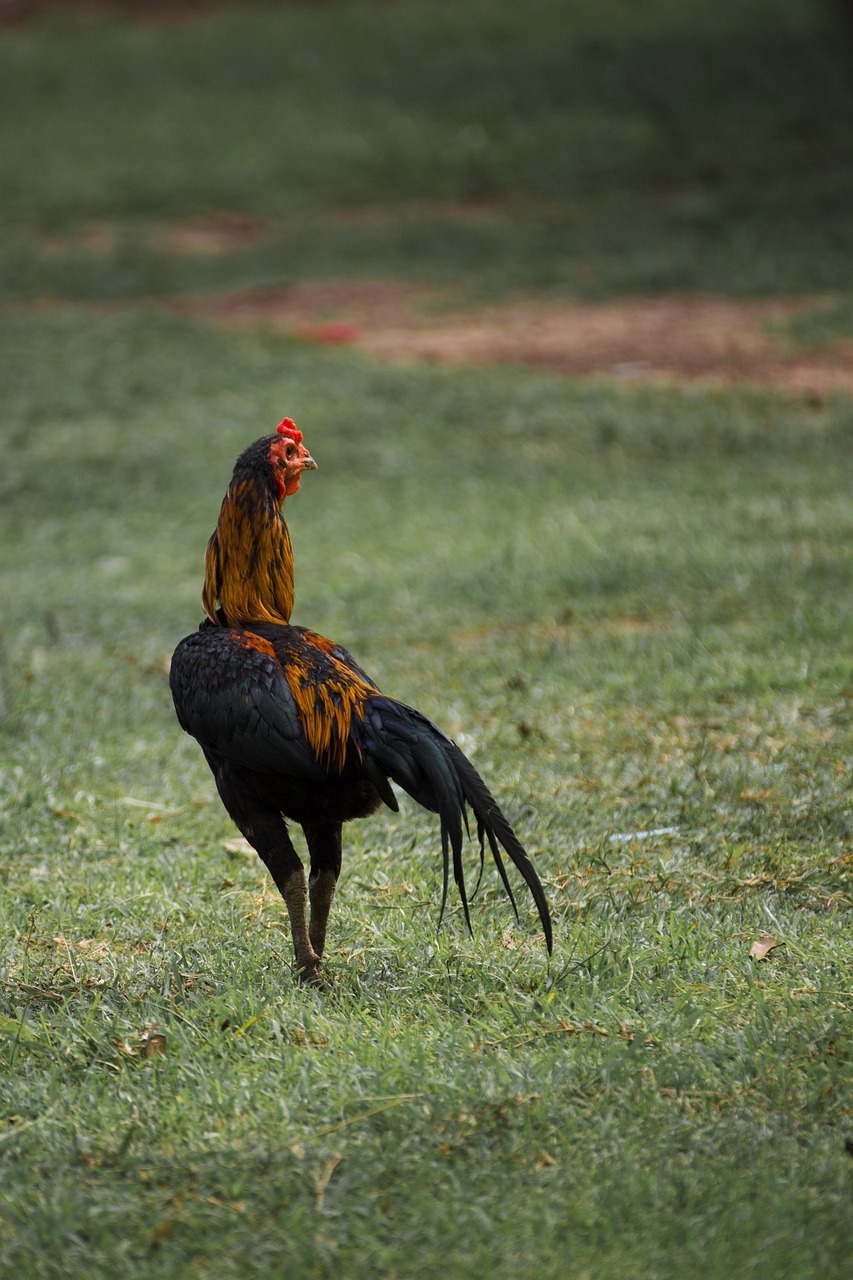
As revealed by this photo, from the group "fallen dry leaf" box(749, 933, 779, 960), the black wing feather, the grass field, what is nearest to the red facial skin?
the black wing feather

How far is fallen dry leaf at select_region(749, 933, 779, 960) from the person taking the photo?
148 inches

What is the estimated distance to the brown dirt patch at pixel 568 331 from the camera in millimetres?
11891

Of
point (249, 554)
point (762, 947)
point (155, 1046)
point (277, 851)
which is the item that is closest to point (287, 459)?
point (249, 554)

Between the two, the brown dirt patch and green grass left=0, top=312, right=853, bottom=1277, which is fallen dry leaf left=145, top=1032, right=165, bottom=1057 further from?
the brown dirt patch

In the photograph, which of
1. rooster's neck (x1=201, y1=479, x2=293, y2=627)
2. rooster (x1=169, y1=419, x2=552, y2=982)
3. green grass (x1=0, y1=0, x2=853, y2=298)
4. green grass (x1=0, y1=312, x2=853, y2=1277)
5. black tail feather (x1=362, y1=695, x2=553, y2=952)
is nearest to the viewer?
green grass (x1=0, y1=312, x2=853, y2=1277)

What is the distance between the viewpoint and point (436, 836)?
4.89 m

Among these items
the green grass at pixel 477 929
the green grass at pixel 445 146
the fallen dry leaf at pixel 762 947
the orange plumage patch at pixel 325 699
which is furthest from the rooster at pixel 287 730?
the green grass at pixel 445 146

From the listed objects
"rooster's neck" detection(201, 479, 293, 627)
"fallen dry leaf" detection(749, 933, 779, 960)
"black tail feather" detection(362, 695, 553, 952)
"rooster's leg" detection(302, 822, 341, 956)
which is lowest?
"fallen dry leaf" detection(749, 933, 779, 960)

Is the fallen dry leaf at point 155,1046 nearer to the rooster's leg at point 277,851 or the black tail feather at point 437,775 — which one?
the rooster's leg at point 277,851

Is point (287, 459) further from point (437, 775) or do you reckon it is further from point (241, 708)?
point (437, 775)

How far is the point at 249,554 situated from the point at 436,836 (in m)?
1.40

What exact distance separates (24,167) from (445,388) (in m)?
10.3

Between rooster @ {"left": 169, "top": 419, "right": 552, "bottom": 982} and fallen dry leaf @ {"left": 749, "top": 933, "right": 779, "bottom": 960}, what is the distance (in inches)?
28.3

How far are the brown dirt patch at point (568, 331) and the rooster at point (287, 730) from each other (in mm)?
8193
